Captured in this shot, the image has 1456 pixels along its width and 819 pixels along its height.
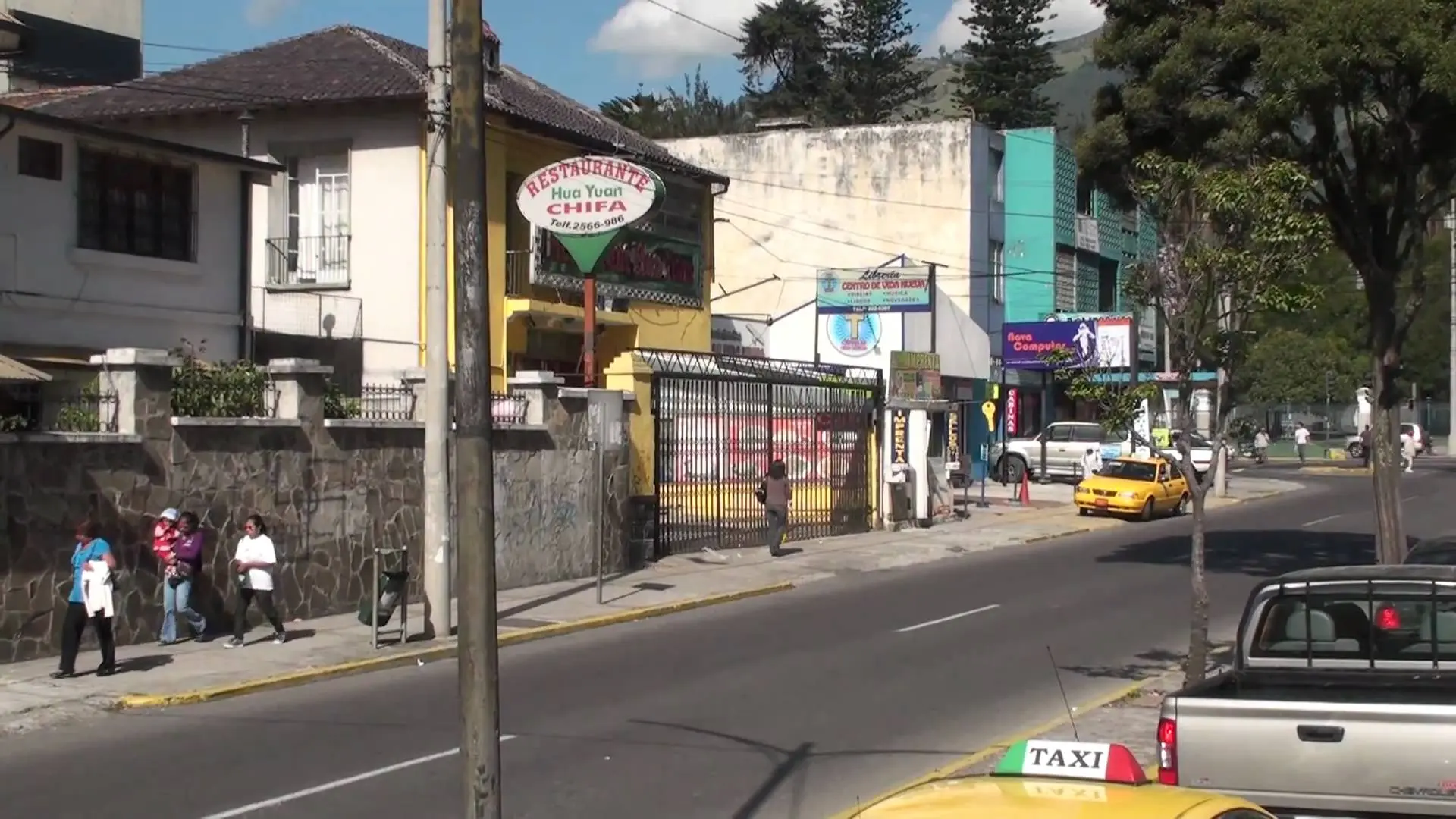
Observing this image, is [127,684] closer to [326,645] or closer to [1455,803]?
[326,645]

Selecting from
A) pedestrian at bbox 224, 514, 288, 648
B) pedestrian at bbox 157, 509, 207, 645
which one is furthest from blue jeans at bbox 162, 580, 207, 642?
pedestrian at bbox 224, 514, 288, 648

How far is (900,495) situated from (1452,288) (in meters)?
48.2

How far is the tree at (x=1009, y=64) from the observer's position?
234 feet

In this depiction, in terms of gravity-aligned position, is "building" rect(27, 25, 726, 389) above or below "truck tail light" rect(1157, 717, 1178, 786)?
above

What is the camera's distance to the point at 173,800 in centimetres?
912

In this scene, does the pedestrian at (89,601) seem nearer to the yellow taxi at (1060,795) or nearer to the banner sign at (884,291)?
the yellow taxi at (1060,795)

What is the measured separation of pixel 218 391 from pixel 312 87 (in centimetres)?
1179

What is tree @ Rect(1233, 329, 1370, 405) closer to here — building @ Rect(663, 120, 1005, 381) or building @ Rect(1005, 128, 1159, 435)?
building @ Rect(1005, 128, 1159, 435)

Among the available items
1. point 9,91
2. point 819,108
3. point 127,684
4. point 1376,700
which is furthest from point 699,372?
point 819,108

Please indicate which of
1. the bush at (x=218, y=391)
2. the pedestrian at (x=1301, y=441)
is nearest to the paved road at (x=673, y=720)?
the bush at (x=218, y=391)

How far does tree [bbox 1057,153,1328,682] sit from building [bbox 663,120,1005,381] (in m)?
32.9

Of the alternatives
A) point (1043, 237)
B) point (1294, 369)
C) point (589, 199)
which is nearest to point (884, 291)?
point (1043, 237)

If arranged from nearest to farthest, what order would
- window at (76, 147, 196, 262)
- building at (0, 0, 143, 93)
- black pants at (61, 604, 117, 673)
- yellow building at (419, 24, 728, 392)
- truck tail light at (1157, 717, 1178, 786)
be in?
1. truck tail light at (1157, 717, 1178, 786)
2. black pants at (61, 604, 117, 673)
3. window at (76, 147, 196, 262)
4. yellow building at (419, 24, 728, 392)
5. building at (0, 0, 143, 93)

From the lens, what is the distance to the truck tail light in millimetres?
6422
